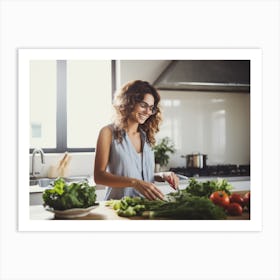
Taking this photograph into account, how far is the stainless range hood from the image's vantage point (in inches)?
83.7

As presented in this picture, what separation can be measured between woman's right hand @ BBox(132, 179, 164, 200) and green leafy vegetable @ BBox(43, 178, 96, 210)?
0.82 feet

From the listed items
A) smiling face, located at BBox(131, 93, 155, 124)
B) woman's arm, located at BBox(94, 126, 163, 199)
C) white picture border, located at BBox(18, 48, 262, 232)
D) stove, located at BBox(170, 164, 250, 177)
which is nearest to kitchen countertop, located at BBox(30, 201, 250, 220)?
white picture border, located at BBox(18, 48, 262, 232)

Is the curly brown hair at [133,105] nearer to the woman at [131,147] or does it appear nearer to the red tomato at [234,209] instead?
the woman at [131,147]

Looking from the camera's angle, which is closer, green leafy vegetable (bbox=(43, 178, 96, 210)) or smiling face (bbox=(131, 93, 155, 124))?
green leafy vegetable (bbox=(43, 178, 96, 210))

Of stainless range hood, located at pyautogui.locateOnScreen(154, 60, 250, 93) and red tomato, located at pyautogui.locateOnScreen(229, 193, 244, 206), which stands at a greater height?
stainless range hood, located at pyautogui.locateOnScreen(154, 60, 250, 93)

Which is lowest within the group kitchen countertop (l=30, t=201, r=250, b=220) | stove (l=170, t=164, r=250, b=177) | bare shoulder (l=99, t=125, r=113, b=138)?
kitchen countertop (l=30, t=201, r=250, b=220)

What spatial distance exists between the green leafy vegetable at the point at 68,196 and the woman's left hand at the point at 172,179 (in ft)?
→ 1.37

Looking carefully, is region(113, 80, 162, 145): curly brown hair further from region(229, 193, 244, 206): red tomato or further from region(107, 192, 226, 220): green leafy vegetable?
region(229, 193, 244, 206): red tomato

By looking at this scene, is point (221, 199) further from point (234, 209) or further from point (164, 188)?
point (164, 188)

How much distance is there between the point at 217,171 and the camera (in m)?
2.18

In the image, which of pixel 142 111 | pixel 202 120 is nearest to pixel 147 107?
pixel 142 111
